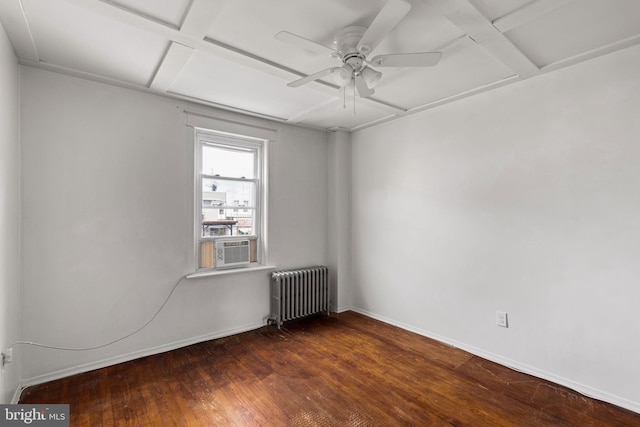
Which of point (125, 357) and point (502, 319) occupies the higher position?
point (502, 319)

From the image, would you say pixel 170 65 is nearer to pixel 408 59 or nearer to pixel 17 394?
pixel 408 59

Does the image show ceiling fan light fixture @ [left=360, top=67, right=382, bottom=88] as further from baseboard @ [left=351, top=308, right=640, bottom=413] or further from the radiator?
baseboard @ [left=351, top=308, right=640, bottom=413]

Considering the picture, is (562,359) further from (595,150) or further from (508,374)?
(595,150)

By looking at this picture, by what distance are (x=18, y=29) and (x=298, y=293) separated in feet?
10.8

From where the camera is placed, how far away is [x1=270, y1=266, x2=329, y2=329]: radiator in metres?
3.70

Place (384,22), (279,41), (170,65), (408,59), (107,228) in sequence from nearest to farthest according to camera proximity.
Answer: (384,22)
(408,59)
(279,41)
(170,65)
(107,228)

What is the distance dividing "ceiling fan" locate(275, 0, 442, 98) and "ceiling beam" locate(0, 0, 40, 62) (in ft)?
4.99

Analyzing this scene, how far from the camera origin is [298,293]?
12.6ft

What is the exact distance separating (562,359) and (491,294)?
677 mm

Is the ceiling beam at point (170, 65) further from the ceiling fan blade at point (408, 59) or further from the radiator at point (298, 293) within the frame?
the radiator at point (298, 293)

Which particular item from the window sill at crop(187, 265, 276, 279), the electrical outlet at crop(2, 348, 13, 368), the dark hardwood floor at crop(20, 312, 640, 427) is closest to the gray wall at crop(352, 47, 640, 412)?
the dark hardwood floor at crop(20, 312, 640, 427)

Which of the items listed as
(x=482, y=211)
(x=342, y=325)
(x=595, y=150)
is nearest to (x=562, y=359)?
(x=482, y=211)

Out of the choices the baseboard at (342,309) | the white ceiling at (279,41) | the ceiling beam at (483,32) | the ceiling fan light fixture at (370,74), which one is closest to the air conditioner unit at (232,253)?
the baseboard at (342,309)

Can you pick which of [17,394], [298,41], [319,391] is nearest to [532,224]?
[319,391]
